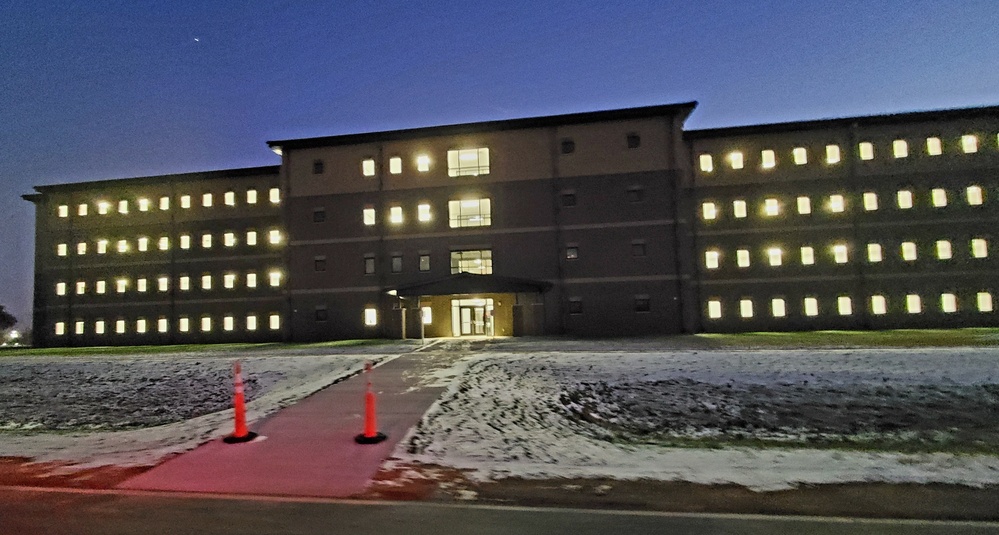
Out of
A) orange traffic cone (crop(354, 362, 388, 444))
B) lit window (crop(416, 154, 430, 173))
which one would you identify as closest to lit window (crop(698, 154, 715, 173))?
lit window (crop(416, 154, 430, 173))

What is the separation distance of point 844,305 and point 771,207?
300 inches

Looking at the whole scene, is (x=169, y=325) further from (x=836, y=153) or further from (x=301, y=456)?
(x=836, y=153)

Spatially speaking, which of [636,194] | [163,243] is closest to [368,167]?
[636,194]

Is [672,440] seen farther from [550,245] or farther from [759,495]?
[550,245]

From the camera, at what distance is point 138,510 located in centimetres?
530

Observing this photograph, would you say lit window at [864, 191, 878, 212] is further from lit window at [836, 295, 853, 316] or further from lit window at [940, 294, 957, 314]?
lit window at [940, 294, 957, 314]

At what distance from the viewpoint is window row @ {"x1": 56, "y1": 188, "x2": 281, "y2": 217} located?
4172 centimetres

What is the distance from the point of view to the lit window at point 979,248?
108ft

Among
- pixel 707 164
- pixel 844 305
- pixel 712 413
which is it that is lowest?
pixel 712 413

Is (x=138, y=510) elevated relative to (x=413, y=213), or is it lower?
lower

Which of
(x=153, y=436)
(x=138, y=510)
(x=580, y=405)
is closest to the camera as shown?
(x=138, y=510)

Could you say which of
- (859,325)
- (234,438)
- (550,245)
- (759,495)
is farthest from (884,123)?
(234,438)

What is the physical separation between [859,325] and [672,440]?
31.0 metres

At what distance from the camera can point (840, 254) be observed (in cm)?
3419
